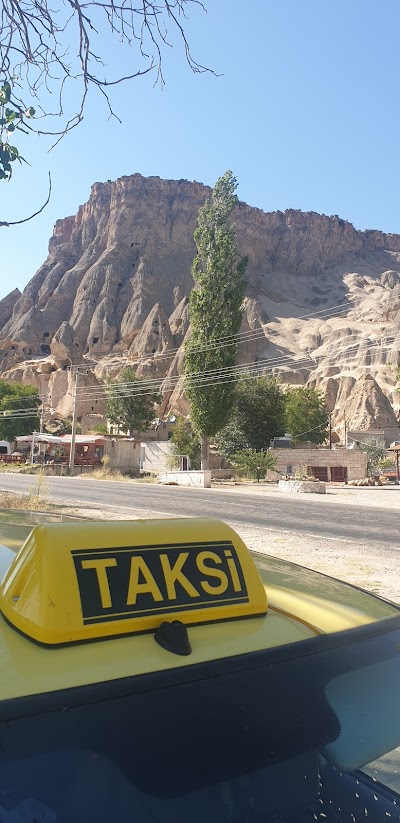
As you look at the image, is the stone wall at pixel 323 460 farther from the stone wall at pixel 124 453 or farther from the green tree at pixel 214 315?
the stone wall at pixel 124 453

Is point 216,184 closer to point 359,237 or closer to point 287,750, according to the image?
point 287,750

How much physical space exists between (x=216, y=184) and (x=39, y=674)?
39.9 metres

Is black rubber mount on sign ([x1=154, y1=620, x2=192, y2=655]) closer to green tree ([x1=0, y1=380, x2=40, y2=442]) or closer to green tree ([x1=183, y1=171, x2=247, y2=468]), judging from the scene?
green tree ([x1=183, y1=171, x2=247, y2=468])

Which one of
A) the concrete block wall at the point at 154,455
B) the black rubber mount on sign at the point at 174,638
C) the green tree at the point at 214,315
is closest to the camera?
the black rubber mount on sign at the point at 174,638

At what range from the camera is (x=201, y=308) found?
Answer: 3638cm

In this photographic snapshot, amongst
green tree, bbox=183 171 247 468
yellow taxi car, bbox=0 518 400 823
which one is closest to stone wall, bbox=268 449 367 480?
green tree, bbox=183 171 247 468

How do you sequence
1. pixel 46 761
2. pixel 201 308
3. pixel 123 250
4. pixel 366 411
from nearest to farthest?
pixel 46 761, pixel 201 308, pixel 366 411, pixel 123 250

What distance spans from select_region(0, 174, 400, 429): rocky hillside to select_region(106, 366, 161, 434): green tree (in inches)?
661

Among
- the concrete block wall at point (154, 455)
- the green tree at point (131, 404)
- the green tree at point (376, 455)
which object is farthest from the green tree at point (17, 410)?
the green tree at point (376, 455)

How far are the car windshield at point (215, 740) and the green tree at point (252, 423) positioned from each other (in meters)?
42.1

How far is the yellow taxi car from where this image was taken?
3.21ft

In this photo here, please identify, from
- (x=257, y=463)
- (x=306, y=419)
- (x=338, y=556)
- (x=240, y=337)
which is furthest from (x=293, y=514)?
(x=306, y=419)

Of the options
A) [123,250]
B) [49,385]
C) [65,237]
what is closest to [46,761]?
[49,385]

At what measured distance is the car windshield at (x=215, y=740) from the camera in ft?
3.11
